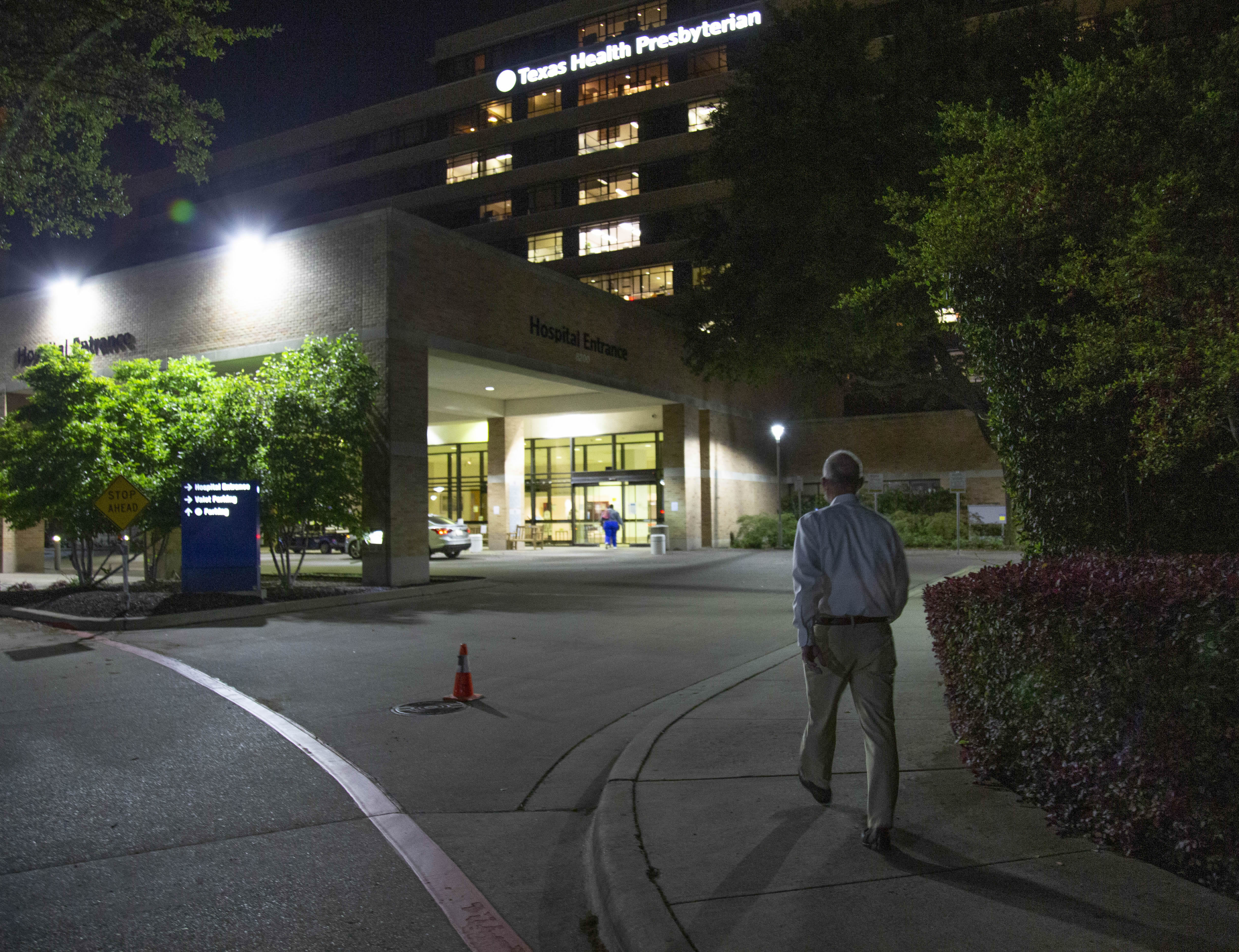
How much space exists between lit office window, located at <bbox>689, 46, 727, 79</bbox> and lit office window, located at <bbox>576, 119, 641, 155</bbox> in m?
4.20

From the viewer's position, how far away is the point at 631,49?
51781 millimetres

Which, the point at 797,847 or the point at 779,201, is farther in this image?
the point at 779,201

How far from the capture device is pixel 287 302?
21734 mm

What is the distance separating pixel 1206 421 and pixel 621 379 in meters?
24.8

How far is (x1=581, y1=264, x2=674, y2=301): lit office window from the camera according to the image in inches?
2021

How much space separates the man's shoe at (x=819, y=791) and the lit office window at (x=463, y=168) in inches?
2241

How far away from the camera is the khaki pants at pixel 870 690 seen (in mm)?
4121

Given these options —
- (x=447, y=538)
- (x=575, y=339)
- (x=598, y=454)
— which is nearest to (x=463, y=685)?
(x=575, y=339)

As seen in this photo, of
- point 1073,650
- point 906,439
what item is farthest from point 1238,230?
point 906,439

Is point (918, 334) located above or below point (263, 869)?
above

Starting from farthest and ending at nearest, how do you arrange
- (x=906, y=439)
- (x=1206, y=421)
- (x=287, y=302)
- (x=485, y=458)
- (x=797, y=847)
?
1. (x=485, y=458)
2. (x=906, y=439)
3. (x=287, y=302)
4. (x=1206, y=421)
5. (x=797, y=847)

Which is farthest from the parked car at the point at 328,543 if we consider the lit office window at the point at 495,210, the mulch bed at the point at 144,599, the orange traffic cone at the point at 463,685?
the orange traffic cone at the point at 463,685

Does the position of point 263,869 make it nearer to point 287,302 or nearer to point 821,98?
point 821,98

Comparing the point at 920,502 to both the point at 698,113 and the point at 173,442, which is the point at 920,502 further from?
the point at 173,442
